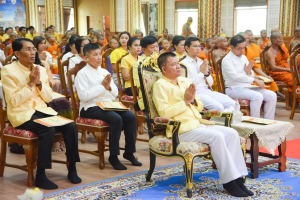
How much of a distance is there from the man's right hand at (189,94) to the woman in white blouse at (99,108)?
2.48 feet

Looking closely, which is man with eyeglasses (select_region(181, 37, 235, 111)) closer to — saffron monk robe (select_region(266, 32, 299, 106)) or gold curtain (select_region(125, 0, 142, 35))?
saffron monk robe (select_region(266, 32, 299, 106))

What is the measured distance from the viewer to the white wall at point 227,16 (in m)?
13.9

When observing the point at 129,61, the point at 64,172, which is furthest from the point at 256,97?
the point at 64,172

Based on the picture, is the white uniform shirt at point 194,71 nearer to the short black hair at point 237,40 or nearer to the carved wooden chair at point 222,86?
the carved wooden chair at point 222,86

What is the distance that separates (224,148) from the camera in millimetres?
2619

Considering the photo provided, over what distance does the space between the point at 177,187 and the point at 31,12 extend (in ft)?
53.7

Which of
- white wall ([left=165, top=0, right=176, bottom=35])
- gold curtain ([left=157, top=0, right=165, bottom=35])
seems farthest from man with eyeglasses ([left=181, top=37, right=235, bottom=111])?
gold curtain ([left=157, top=0, right=165, bottom=35])

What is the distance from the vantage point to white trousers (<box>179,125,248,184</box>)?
2.57 m

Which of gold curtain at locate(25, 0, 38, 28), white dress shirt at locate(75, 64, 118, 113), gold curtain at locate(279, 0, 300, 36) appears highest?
gold curtain at locate(25, 0, 38, 28)

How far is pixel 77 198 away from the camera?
2.58 metres

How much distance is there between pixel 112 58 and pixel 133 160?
2361mm

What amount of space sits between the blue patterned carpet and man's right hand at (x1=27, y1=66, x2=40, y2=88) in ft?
2.81

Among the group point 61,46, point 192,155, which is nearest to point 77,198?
point 192,155

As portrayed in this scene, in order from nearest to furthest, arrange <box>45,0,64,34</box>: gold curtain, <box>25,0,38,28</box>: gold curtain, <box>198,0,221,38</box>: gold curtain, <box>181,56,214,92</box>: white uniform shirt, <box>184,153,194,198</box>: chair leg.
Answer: <box>184,153,194,198</box>: chair leg, <box>181,56,214,92</box>: white uniform shirt, <box>198,0,221,38</box>: gold curtain, <box>45,0,64,34</box>: gold curtain, <box>25,0,38,28</box>: gold curtain
